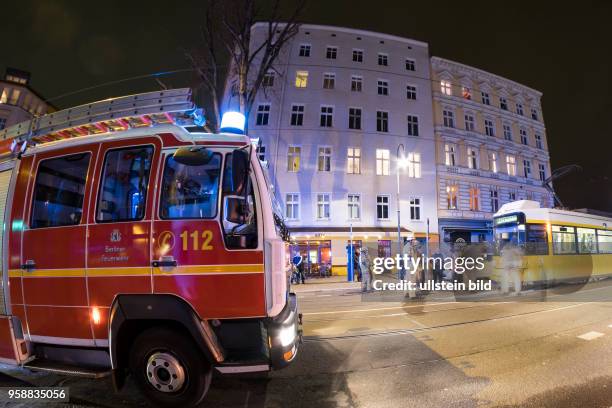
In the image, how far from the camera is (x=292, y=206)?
84.3 feet

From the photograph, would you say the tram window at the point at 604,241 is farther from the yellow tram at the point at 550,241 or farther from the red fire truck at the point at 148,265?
the red fire truck at the point at 148,265

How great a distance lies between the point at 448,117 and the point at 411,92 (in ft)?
14.3

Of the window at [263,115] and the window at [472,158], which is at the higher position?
the window at [263,115]

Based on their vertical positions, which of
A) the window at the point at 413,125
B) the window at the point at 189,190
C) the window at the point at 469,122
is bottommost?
the window at the point at 189,190

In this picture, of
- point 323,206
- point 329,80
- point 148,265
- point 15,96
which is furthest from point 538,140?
point 15,96

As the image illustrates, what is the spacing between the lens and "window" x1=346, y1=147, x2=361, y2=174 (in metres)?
26.8

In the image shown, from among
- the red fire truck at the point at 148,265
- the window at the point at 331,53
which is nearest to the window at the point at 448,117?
the window at the point at 331,53

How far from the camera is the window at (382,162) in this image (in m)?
27.2

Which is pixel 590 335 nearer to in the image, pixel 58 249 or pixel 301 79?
pixel 58 249

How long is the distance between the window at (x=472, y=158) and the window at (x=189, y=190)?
3112cm

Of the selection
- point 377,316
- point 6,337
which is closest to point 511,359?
point 377,316

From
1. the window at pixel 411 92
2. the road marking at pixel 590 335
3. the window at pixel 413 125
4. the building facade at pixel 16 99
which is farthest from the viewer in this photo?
the building facade at pixel 16 99

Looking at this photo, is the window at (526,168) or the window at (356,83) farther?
the window at (526,168)

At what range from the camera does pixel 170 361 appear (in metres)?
3.41
